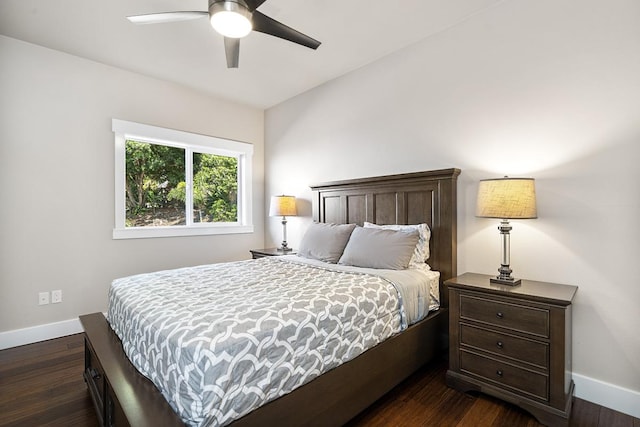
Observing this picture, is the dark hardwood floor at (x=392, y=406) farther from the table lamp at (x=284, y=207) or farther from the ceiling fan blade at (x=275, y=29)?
the ceiling fan blade at (x=275, y=29)

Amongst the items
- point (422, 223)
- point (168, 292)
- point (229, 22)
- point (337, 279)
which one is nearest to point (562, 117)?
point (422, 223)

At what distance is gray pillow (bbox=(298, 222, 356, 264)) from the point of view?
2.89 metres

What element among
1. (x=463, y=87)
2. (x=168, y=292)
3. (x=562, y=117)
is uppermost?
(x=463, y=87)

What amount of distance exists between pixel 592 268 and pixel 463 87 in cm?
160

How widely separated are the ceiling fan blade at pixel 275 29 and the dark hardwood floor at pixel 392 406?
7.94 feet

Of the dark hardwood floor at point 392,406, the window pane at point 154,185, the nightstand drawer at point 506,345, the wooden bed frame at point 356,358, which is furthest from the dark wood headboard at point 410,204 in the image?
the window pane at point 154,185

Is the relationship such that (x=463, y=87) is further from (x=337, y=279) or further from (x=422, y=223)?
(x=337, y=279)

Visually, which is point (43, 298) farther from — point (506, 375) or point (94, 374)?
point (506, 375)

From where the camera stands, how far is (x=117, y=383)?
54.5 inches

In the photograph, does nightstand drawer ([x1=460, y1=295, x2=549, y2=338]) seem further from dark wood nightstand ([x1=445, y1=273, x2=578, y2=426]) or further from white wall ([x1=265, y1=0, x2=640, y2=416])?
white wall ([x1=265, y1=0, x2=640, y2=416])

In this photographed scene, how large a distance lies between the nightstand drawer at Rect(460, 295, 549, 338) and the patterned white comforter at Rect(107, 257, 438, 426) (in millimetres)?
453

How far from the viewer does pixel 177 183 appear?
384cm

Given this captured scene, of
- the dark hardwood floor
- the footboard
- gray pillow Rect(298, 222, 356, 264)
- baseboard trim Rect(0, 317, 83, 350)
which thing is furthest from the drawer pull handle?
gray pillow Rect(298, 222, 356, 264)

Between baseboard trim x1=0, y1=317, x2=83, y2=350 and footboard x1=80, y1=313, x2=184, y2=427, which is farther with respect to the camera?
baseboard trim x1=0, y1=317, x2=83, y2=350
